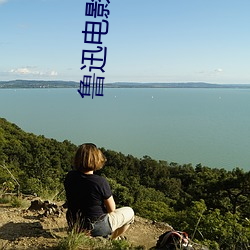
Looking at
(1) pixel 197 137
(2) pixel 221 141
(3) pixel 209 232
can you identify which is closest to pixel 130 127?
(1) pixel 197 137

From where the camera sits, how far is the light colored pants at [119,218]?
318cm

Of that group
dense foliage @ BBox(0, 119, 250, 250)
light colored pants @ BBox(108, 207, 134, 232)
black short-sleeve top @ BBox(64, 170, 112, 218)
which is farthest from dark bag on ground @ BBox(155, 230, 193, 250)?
dense foliage @ BBox(0, 119, 250, 250)

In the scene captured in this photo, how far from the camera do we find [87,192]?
306 centimetres

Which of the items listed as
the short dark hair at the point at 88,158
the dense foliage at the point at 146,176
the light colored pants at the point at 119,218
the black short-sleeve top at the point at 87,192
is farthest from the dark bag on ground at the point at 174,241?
the dense foliage at the point at 146,176

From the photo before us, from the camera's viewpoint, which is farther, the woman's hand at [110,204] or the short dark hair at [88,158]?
the woman's hand at [110,204]

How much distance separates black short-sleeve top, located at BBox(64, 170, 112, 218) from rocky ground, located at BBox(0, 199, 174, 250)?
1.27 ft

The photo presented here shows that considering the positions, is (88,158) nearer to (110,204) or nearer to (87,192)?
(87,192)

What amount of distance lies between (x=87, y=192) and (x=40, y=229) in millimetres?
905

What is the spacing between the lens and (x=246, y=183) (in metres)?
18.1

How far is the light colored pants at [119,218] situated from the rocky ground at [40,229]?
518mm

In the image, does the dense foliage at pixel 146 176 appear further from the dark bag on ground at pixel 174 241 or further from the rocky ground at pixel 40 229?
the dark bag on ground at pixel 174 241

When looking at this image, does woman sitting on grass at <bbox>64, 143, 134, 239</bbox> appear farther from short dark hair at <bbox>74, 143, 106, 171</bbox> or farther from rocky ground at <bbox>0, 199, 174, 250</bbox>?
rocky ground at <bbox>0, 199, 174, 250</bbox>

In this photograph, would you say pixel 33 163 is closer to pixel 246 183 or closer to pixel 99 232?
pixel 246 183

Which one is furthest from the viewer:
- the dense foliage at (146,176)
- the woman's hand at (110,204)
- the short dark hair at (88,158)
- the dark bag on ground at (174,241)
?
the dense foliage at (146,176)
